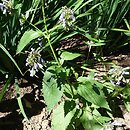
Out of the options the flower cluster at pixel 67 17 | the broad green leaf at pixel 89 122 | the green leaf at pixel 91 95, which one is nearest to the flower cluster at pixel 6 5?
the flower cluster at pixel 67 17

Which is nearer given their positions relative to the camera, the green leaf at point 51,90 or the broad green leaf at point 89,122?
the green leaf at point 51,90

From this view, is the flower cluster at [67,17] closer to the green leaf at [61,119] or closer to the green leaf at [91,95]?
the green leaf at [91,95]

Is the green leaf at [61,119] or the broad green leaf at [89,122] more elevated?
the green leaf at [61,119]

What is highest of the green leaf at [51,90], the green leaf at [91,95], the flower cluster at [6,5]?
the flower cluster at [6,5]

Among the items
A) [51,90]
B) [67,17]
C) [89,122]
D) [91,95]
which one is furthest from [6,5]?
→ [89,122]

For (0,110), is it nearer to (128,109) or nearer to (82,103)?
(82,103)

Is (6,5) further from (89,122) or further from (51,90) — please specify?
(89,122)

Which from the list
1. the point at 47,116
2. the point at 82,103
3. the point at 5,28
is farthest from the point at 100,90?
the point at 5,28
